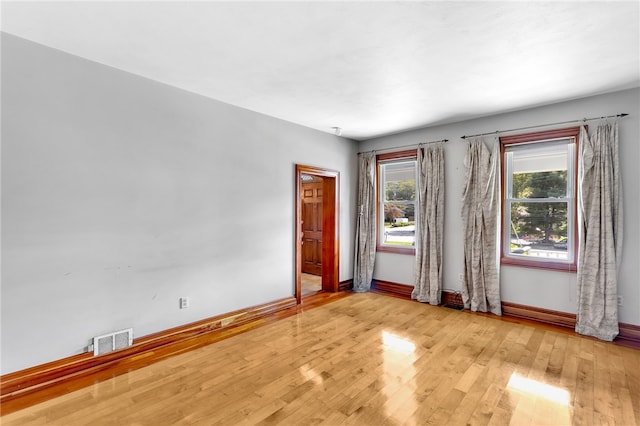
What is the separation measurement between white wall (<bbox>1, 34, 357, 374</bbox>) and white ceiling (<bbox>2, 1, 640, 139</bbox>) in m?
0.31

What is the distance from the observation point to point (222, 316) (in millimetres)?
3676

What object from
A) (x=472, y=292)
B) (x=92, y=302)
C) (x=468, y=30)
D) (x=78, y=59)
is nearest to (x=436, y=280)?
(x=472, y=292)

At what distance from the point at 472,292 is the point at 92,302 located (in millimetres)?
4553

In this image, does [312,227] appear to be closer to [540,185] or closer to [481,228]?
[481,228]

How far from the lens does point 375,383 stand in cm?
248

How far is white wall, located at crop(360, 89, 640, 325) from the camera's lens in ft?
10.8

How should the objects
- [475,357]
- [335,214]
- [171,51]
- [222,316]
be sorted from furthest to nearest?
[335,214] → [222,316] → [475,357] → [171,51]

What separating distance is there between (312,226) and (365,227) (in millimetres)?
1479

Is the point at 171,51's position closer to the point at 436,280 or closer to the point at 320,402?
the point at 320,402

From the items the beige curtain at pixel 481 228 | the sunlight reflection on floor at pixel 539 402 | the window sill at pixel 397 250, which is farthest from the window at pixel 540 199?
the sunlight reflection on floor at pixel 539 402

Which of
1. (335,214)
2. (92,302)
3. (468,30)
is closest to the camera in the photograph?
(468,30)

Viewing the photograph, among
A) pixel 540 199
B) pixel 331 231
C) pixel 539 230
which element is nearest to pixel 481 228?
pixel 539 230

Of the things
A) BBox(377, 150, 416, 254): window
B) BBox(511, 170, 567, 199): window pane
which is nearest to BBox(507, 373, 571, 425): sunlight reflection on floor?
BBox(511, 170, 567, 199): window pane

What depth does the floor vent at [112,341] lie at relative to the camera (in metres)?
2.71
